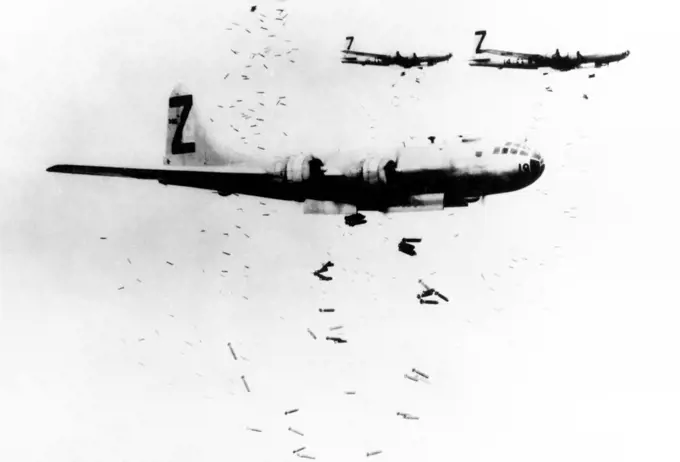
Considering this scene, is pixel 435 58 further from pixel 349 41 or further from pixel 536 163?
pixel 536 163

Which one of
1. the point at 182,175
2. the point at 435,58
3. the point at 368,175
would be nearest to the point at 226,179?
the point at 182,175

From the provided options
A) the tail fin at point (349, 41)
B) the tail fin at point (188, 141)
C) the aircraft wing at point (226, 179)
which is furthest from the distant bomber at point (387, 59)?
the tail fin at point (188, 141)

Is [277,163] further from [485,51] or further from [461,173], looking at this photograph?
[485,51]

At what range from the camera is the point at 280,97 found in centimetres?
1338

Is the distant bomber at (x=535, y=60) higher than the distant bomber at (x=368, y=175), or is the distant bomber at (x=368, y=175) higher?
the distant bomber at (x=535, y=60)

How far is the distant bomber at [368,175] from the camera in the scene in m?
12.7

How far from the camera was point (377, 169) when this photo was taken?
13.2m

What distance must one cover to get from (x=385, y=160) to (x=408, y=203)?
36.2 inches

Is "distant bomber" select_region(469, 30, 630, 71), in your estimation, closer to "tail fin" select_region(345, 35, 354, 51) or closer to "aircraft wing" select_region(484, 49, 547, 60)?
"aircraft wing" select_region(484, 49, 547, 60)

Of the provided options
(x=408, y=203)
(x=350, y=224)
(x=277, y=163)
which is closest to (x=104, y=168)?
(x=277, y=163)

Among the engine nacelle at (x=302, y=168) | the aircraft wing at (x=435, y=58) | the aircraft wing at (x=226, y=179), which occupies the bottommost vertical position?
the aircraft wing at (x=226, y=179)

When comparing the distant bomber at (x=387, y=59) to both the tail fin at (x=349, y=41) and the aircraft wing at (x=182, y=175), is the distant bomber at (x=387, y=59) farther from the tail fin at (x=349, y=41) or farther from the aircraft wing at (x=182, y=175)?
the aircraft wing at (x=182, y=175)

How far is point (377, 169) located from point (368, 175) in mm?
207

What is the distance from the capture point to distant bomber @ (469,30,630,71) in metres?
12.0
